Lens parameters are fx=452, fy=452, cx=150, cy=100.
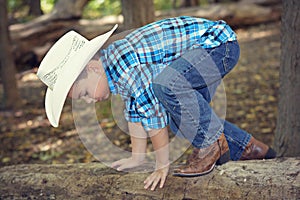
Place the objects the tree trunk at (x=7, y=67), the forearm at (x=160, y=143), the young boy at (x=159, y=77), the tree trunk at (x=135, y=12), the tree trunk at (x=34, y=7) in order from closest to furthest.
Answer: the young boy at (x=159, y=77) → the forearm at (x=160, y=143) → the tree trunk at (x=135, y=12) → the tree trunk at (x=7, y=67) → the tree trunk at (x=34, y=7)

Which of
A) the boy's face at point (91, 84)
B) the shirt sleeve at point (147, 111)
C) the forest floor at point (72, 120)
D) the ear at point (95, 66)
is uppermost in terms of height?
the ear at point (95, 66)

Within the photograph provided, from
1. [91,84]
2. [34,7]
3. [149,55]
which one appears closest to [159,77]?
[149,55]

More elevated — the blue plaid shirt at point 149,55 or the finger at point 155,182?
the blue plaid shirt at point 149,55

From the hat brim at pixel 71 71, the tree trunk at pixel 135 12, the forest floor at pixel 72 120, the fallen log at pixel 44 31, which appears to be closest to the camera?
the hat brim at pixel 71 71

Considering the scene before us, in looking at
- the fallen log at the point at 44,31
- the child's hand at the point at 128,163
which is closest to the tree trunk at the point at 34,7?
the fallen log at the point at 44,31

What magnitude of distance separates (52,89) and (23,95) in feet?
13.0

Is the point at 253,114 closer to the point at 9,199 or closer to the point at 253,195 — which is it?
the point at 253,195

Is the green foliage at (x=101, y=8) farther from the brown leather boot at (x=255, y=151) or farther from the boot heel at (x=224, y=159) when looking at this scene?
the boot heel at (x=224, y=159)

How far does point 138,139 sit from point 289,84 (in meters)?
1.17

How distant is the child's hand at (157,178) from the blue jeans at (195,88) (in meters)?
0.23

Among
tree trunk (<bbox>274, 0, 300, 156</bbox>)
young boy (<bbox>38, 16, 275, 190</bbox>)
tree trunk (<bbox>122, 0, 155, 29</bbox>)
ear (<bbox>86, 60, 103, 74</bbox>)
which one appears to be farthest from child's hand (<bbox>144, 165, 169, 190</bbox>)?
tree trunk (<bbox>122, 0, 155, 29</bbox>)

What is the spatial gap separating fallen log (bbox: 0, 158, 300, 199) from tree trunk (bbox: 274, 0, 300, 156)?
2.16 feet

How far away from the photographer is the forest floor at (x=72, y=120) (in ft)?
14.3

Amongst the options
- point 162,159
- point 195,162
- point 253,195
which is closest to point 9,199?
point 162,159
